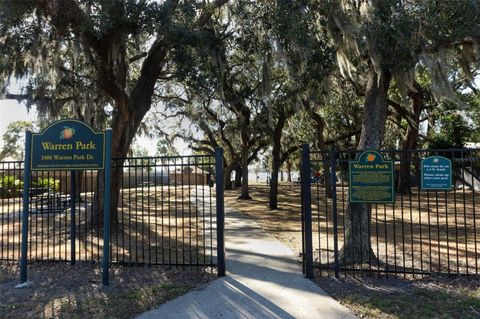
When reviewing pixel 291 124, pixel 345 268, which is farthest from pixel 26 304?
pixel 291 124

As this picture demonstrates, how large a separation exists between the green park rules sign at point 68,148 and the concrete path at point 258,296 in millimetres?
2542

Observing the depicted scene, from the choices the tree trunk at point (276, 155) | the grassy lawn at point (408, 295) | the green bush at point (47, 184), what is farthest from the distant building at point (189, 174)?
the green bush at point (47, 184)

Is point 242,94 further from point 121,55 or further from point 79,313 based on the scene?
point 79,313

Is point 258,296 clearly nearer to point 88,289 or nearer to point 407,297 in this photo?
point 407,297

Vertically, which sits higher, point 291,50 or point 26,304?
point 291,50

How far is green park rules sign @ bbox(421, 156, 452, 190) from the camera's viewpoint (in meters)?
6.05

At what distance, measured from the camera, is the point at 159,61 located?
11.5 m

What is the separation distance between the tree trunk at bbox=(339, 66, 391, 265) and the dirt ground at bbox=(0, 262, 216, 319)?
236 centimetres

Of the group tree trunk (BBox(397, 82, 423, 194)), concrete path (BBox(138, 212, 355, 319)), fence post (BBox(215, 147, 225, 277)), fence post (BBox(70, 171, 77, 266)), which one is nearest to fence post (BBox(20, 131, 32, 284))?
fence post (BBox(70, 171, 77, 266))

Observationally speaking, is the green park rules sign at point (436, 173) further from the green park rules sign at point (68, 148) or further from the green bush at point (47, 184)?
the green bush at point (47, 184)

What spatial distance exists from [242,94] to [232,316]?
38.4ft

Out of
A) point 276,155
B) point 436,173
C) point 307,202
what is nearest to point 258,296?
point 307,202

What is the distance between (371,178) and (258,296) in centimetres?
243

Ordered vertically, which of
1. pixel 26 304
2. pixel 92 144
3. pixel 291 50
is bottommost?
pixel 26 304
